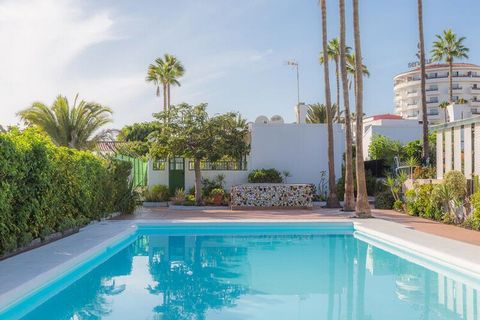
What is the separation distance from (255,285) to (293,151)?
16703mm

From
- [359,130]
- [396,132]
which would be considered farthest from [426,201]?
[396,132]

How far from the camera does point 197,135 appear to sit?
21812 millimetres

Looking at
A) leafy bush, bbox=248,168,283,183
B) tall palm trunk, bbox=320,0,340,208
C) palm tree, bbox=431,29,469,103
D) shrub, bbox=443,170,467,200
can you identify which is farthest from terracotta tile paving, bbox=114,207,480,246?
palm tree, bbox=431,29,469,103

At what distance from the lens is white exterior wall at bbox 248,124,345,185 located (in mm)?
25344

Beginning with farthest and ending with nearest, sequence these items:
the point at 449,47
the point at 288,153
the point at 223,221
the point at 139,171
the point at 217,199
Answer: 1. the point at 449,47
2. the point at 139,171
3. the point at 288,153
4. the point at 217,199
5. the point at 223,221

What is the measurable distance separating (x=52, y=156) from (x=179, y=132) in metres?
10.6

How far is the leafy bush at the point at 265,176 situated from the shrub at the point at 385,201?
16.2 feet

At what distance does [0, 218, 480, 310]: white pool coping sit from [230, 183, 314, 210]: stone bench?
584 cm

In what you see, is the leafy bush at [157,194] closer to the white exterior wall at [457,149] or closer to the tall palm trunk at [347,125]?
the tall palm trunk at [347,125]

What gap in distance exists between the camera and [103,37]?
18.6 metres

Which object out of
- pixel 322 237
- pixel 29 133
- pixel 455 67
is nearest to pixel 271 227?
pixel 322 237

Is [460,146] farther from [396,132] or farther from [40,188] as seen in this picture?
[396,132]

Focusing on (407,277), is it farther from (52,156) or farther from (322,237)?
(52,156)

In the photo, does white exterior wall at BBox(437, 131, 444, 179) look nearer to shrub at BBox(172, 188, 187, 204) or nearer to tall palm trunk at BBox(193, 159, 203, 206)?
tall palm trunk at BBox(193, 159, 203, 206)
